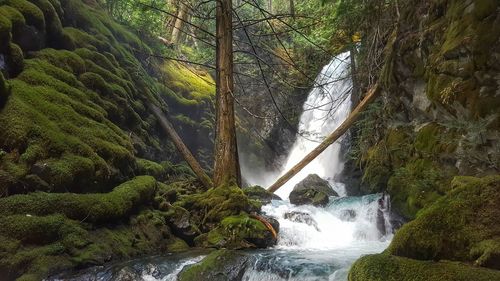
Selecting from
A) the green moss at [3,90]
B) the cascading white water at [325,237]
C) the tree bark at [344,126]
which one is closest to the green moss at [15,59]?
the green moss at [3,90]

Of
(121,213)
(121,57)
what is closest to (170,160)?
(121,57)

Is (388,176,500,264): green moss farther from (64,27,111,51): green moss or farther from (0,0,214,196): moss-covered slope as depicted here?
(64,27,111,51): green moss

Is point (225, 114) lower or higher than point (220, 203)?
higher

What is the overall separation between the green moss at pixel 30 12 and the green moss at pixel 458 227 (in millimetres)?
8261

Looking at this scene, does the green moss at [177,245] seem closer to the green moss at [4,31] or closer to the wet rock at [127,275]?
the wet rock at [127,275]

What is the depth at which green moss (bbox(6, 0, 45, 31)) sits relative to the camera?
790 cm

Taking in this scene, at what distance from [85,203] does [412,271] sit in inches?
191

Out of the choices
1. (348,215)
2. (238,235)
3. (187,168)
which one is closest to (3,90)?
(238,235)

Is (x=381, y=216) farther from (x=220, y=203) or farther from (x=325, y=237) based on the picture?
(x=220, y=203)

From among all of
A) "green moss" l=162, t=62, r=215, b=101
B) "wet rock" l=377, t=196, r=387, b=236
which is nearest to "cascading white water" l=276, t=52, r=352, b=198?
"green moss" l=162, t=62, r=215, b=101

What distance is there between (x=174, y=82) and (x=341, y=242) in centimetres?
1026

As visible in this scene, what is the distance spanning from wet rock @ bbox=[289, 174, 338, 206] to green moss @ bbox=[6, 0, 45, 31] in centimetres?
828

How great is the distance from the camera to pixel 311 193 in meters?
12.2

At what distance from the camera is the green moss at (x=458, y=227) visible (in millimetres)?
3160
